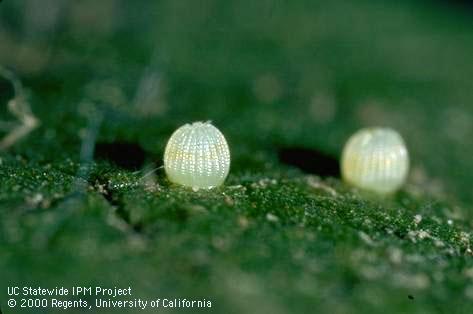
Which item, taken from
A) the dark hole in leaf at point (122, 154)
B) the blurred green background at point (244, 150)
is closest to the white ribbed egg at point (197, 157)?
the blurred green background at point (244, 150)

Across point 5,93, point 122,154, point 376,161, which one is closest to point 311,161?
point 376,161

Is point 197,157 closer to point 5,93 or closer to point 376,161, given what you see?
point 376,161

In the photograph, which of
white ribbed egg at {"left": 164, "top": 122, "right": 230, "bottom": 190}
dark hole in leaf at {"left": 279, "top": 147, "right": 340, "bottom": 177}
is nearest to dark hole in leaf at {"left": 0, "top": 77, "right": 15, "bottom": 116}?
white ribbed egg at {"left": 164, "top": 122, "right": 230, "bottom": 190}

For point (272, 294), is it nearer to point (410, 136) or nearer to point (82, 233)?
point (82, 233)

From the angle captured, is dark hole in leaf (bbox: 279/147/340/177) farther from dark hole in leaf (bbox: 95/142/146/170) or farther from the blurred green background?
dark hole in leaf (bbox: 95/142/146/170)

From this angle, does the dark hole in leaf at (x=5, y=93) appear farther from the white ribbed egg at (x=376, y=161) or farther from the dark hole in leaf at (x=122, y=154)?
the white ribbed egg at (x=376, y=161)
